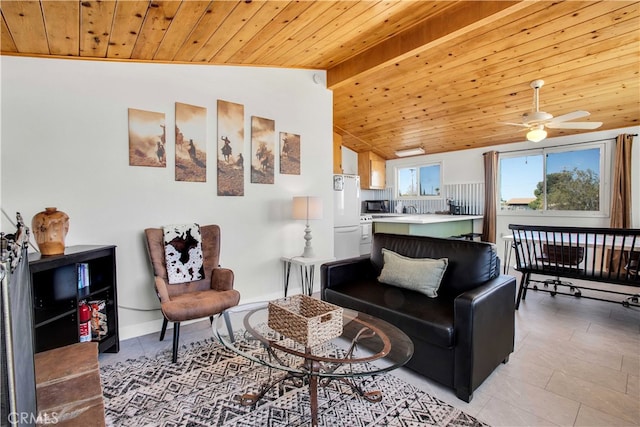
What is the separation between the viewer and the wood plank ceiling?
2170mm

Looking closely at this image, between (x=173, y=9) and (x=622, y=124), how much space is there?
5641 mm

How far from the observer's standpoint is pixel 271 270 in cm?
Result: 363

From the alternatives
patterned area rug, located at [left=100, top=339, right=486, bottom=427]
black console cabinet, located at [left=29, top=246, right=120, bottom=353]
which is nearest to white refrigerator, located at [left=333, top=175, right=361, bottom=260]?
patterned area rug, located at [left=100, top=339, right=486, bottom=427]

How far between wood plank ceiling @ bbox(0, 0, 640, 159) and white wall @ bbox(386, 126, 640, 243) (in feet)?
0.72

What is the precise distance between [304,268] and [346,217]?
1.46 meters

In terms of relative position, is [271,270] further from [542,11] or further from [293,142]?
[542,11]

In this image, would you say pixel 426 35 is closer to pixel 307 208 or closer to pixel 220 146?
pixel 307 208

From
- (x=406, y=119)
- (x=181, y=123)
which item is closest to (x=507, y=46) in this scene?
(x=406, y=119)

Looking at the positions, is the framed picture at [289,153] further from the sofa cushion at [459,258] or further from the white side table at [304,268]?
the sofa cushion at [459,258]

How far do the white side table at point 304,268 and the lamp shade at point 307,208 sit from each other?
1.58ft

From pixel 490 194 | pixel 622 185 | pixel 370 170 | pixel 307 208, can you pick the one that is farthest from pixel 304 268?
pixel 622 185

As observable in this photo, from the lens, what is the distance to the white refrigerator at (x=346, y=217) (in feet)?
16.4

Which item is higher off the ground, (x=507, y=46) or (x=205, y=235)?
(x=507, y=46)

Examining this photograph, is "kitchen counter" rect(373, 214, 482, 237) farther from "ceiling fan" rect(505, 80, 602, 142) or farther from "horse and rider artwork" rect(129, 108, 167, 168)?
"horse and rider artwork" rect(129, 108, 167, 168)
